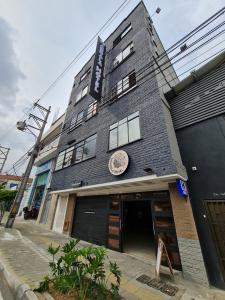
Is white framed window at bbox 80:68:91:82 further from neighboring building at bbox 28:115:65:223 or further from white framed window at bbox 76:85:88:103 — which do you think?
neighboring building at bbox 28:115:65:223

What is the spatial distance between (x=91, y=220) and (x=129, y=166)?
4.68 m

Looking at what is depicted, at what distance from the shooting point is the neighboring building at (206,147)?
202 inches

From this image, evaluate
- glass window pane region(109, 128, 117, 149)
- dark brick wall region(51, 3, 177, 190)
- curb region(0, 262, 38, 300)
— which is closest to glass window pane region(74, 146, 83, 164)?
dark brick wall region(51, 3, 177, 190)

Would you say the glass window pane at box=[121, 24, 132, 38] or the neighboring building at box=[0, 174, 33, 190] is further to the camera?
the neighboring building at box=[0, 174, 33, 190]

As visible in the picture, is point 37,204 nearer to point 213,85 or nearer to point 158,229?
point 158,229

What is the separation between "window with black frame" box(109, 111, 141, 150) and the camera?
799cm

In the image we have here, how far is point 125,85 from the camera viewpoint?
33.1 feet

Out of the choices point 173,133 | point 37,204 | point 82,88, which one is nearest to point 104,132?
point 173,133

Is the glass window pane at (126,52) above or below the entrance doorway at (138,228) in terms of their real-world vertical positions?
above

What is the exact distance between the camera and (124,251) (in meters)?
7.64

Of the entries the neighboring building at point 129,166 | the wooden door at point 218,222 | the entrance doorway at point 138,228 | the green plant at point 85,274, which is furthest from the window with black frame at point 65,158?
the wooden door at point 218,222

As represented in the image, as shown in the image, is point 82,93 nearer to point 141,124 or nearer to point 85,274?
point 141,124

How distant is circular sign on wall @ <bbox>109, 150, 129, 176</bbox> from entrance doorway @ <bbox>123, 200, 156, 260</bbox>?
82.1 inches

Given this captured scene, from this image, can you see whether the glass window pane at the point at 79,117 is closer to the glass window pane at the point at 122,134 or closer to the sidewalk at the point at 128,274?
the glass window pane at the point at 122,134
